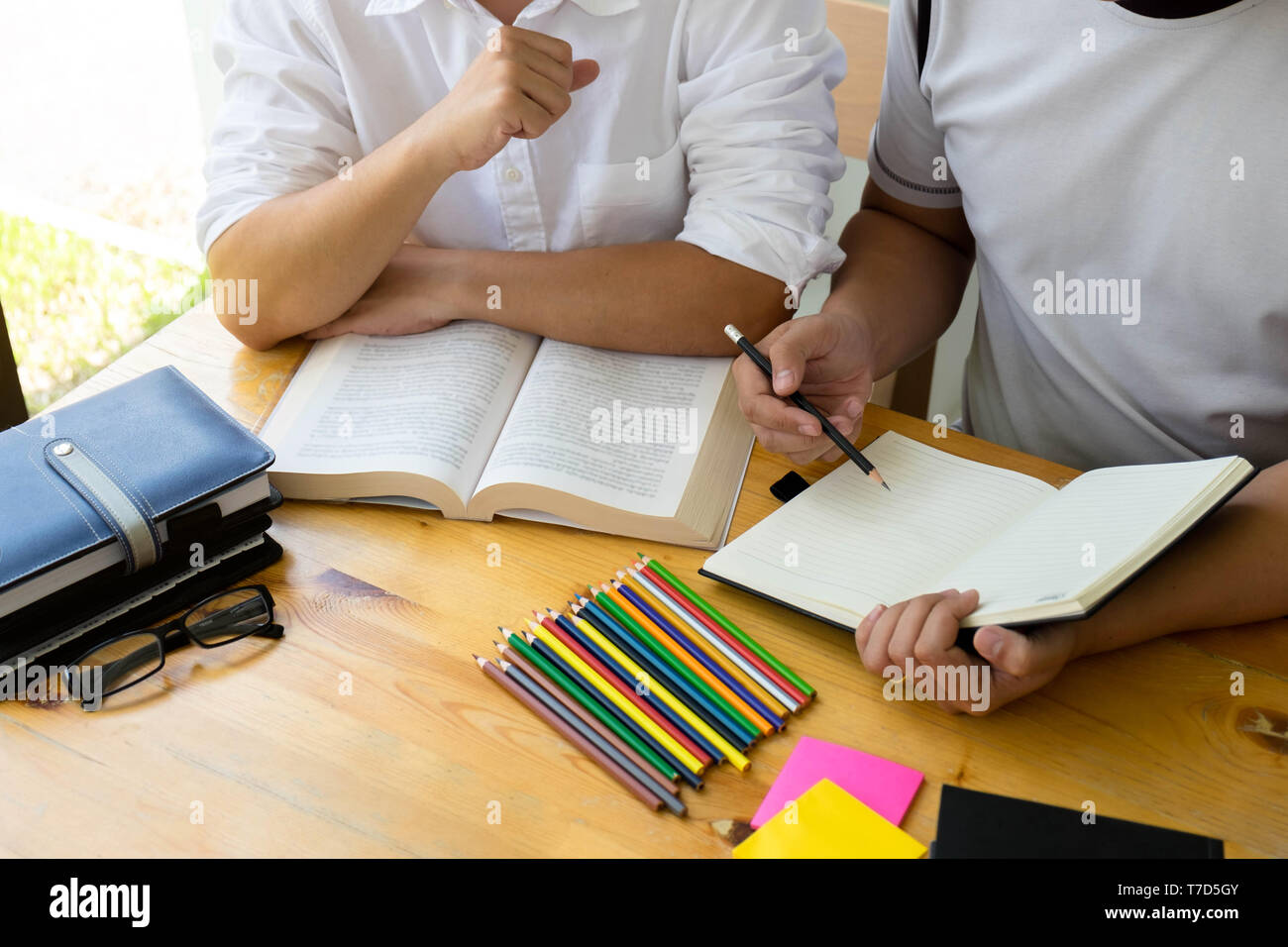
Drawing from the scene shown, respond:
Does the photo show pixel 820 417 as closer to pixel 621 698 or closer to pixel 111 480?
pixel 621 698

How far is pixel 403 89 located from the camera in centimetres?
137

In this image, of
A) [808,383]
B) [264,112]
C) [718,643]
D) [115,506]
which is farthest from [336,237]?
[718,643]

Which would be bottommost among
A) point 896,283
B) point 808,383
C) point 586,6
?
point 808,383

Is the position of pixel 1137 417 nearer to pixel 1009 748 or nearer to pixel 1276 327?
pixel 1276 327

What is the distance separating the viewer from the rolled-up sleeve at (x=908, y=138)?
4.15 feet

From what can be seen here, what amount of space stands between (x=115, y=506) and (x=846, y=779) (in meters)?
0.64

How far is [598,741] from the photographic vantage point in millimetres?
859

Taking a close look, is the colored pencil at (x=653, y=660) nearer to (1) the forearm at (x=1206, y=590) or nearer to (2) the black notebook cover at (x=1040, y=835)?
(2) the black notebook cover at (x=1040, y=835)

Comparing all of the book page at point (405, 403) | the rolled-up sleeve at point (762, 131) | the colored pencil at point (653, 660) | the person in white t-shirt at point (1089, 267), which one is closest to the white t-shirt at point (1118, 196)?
the person in white t-shirt at point (1089, 267)

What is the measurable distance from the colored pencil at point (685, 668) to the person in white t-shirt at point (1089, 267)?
0.38 ft

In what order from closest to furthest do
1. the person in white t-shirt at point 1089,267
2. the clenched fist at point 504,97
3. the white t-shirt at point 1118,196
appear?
1. the person in white t-shirt at point 1089,267
2. the white t-shirt at point 1118,196
3. the clenched fist at point 504,97
